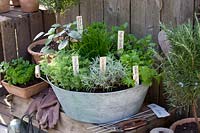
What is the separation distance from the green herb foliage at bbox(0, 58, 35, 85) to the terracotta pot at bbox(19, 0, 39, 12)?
1.42ft

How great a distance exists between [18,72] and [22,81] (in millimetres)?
62

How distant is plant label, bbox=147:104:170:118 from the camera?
6.93 ft

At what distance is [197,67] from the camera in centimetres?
172

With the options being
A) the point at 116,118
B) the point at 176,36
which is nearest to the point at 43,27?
the point at 116,118

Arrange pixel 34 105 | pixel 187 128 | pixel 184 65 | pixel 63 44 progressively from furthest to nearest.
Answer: pixel 34 105, pixel 63 44, pixel 187 128, pixel 184 65

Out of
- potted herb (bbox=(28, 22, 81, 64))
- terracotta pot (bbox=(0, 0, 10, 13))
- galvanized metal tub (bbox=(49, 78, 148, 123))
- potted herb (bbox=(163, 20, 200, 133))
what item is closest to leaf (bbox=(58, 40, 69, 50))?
potted herb (bbox=(28, 22, 81, 64))

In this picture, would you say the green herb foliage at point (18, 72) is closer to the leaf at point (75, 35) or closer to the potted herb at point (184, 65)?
the leaf at point (75, 35)

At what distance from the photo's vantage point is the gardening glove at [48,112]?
86.8 inches

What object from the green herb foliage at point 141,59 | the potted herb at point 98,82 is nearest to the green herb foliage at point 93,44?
the potted herb at point 98,82

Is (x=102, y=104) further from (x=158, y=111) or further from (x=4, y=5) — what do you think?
(x=4, y=5)

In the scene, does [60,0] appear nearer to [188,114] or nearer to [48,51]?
[48,51]

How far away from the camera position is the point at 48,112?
224 cm

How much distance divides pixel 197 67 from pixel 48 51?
2.80 ft

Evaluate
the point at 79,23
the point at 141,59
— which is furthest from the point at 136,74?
the point at 79,23
